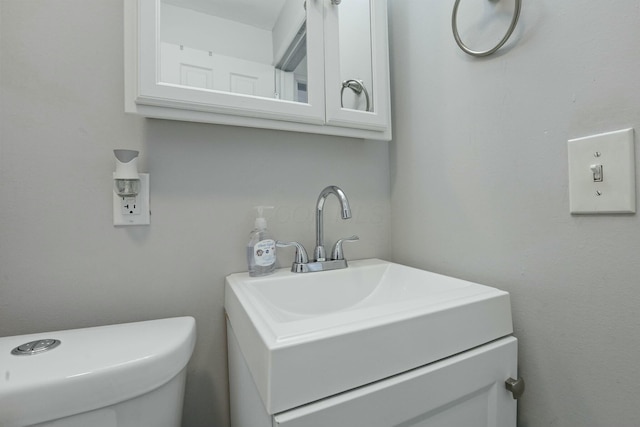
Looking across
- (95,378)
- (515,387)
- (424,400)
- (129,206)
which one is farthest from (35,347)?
(515,387)

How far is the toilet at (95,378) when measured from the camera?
41cm

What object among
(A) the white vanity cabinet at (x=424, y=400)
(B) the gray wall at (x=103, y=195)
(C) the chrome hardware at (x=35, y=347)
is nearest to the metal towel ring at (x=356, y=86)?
(B) the gray wall at (x=103, y=195)

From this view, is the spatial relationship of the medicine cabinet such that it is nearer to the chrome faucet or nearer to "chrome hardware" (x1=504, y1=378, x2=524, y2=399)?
the chrome faucet

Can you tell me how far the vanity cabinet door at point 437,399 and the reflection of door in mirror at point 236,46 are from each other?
0.69 m

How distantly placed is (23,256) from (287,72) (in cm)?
75

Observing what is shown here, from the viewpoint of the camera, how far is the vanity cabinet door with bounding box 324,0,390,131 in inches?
32.2

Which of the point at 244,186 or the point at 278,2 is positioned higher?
the point at 278,2

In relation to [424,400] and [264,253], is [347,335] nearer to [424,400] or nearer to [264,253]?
[424,400]

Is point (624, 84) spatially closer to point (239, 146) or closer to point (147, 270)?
point (239, 146)

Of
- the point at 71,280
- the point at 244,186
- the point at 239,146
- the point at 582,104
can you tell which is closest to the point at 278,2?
the point at 239,146

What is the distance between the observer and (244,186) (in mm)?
→ 801

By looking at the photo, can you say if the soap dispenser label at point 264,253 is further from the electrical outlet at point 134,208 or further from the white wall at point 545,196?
the white wall at point 545,196

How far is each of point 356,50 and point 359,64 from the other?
0.13 feet

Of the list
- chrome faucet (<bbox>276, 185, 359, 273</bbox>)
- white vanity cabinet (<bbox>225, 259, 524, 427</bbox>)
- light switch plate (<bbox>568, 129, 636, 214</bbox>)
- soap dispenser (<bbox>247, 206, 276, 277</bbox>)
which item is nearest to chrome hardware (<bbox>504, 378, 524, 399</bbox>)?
white vanity cabinet (<bbox>225, 259, 524, 427</bbox>)
